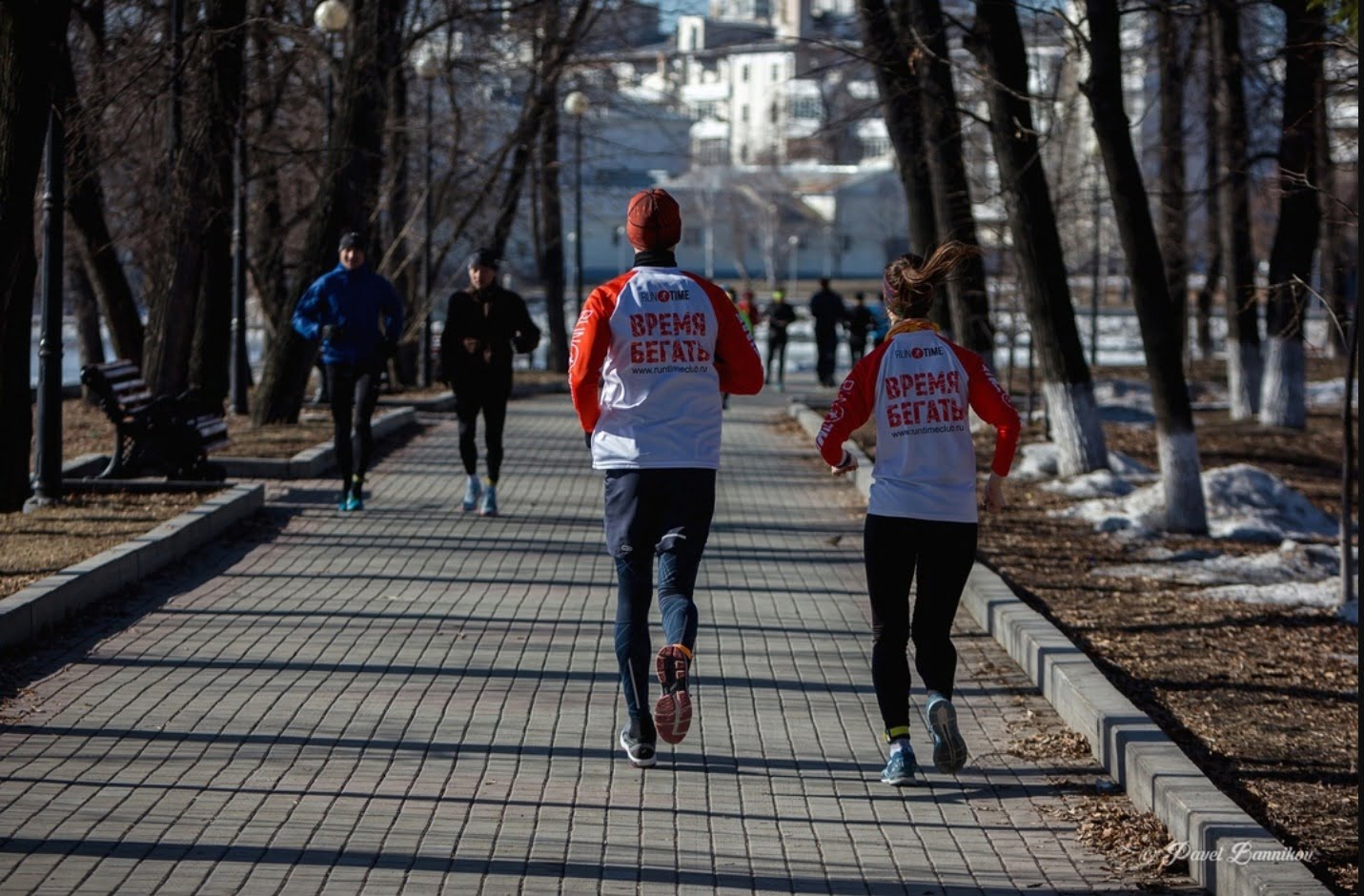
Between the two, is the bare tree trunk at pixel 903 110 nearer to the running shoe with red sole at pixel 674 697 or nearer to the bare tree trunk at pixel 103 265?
the bare tree trunk at pixel 103 265

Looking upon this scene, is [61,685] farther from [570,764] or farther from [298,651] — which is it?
[570,764]

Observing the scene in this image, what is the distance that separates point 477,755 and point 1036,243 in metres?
10.7

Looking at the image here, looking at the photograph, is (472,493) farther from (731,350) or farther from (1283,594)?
(731,350)

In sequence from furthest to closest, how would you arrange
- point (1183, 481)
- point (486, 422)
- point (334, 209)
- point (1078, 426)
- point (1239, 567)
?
point (334, 209), point (1078, 426), point (1183, 481), point (486, 422), point (1239, 567)

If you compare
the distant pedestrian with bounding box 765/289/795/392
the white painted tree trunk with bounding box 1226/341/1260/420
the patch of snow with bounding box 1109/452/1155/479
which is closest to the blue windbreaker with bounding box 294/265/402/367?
the patch of snow with bounding box 1109/452/1155/479

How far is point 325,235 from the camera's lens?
18.8 meters

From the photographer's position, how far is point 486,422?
1266cm

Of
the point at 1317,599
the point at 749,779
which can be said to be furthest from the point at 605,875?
the point at 1317,599

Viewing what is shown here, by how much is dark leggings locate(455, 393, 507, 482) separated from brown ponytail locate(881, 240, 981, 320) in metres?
6.38

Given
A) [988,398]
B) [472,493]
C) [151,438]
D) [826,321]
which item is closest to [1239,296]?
[826,321]

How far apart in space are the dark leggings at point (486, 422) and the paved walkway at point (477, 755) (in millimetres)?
1872

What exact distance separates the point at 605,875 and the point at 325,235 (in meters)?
14.5

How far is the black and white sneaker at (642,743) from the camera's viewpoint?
6.27 meters

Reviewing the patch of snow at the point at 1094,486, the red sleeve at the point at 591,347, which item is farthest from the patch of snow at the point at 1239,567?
the red sleeve at the point at 591,347
